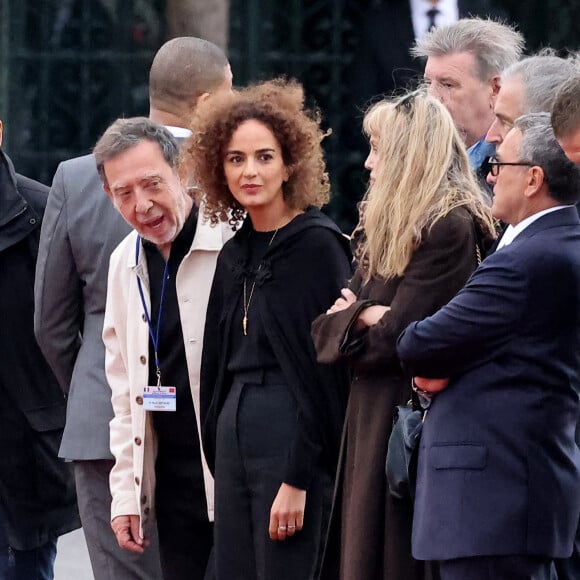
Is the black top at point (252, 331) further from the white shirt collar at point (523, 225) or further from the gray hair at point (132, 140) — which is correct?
the white shirt collar at point (523, 225)

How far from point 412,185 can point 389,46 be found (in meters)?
3.14

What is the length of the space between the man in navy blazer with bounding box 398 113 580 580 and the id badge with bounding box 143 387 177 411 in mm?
1197

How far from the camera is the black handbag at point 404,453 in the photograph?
469 centimetres


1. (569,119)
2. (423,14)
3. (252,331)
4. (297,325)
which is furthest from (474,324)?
(423,14)

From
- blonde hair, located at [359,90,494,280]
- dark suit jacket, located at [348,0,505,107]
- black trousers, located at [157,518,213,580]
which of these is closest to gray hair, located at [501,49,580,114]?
blonde hair, located at [359,90,494,280]

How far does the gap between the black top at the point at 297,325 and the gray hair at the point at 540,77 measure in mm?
712

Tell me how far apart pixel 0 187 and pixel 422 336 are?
232 cm

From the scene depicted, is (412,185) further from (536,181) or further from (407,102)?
(536,181)

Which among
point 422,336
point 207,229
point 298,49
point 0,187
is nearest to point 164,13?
point 298,49

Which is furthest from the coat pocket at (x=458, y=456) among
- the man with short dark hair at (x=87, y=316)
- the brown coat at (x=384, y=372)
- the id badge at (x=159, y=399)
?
the man with short dark hair at (x=87, y=316)

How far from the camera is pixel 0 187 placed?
6328mm

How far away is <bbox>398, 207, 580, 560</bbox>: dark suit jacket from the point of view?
443cm

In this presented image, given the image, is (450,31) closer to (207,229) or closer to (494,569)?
(207,229)

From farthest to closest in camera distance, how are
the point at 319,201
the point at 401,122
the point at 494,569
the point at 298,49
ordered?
the point at 298,49 → the point at 319,201 → the point at 401,122 → the point at 494,569
